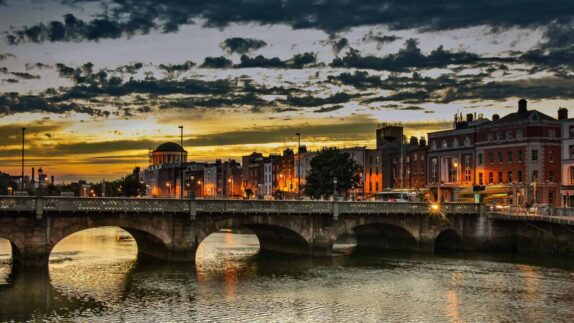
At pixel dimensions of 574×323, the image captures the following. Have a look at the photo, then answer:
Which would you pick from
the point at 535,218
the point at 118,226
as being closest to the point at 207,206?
the point at 118,226

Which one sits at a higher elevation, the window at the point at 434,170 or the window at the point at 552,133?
the window at the point at 552,133

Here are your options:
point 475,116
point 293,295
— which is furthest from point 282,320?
point 475,116

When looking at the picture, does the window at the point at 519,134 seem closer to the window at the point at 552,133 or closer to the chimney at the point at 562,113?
the window at the point at 552,133

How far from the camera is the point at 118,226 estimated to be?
6869cm

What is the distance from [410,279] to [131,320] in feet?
90.6

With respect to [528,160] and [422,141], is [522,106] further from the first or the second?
[422,141]

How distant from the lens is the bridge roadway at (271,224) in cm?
6456

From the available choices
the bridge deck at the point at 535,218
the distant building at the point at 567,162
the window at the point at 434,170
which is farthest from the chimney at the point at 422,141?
the bridge deck at the point at 535,218

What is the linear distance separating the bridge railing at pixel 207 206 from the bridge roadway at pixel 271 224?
0.29 ft

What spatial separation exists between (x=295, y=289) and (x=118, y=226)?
18.9m

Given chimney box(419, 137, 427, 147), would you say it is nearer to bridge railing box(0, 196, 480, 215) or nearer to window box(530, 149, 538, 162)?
window box(530, 149, 538, 162)

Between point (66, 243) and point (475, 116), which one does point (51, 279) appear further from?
point (475, 116)

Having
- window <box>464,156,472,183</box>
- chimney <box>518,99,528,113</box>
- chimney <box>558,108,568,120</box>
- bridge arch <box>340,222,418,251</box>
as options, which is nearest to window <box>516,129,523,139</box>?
chimney <box>518,99,528,113</box>

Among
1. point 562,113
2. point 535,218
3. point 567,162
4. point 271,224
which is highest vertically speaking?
point 562,113
